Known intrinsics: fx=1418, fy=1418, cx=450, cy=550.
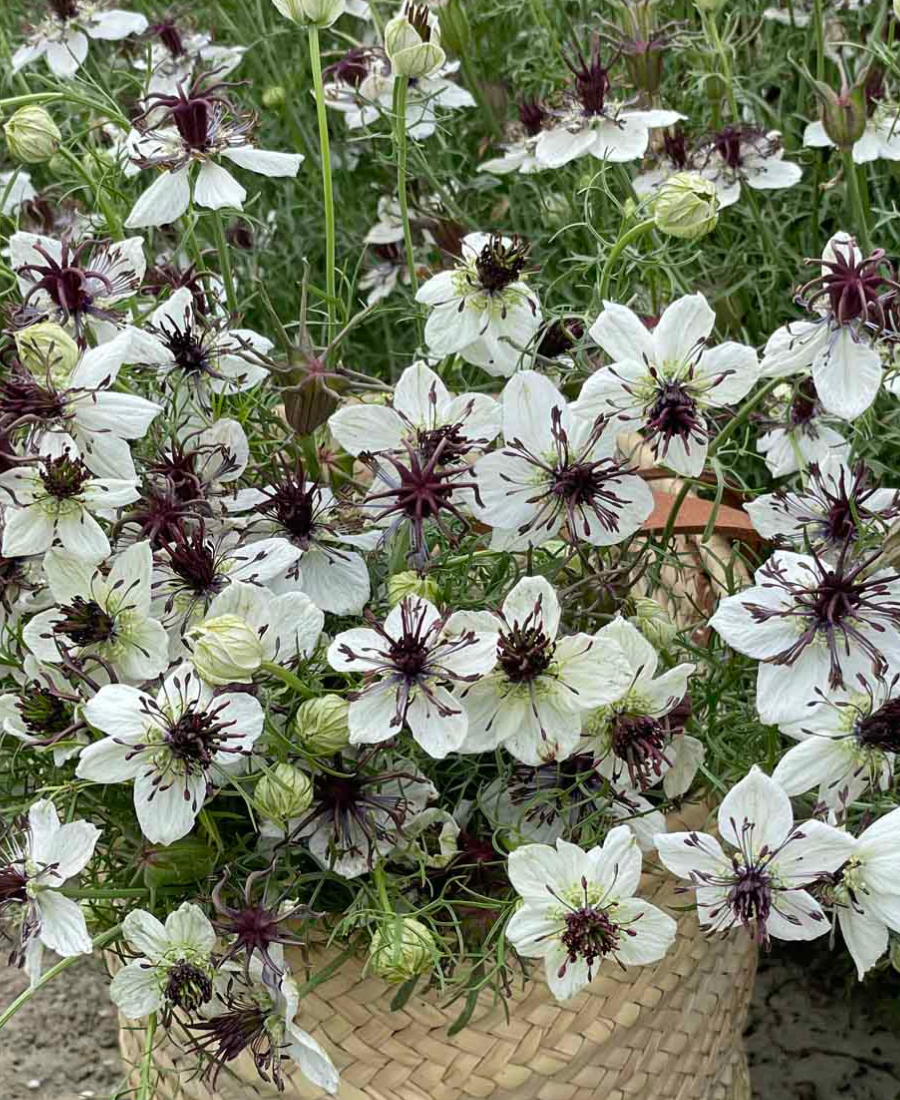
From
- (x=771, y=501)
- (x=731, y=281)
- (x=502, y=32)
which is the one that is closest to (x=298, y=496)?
(x=771, y=501)

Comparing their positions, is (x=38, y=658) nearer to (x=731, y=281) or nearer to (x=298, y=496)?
(x=298, y=496)

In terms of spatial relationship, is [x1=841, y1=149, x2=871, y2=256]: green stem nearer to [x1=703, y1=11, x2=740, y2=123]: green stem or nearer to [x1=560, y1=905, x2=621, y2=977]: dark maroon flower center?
[x1=703, y1=11, x2=740, y2=123]: green stem

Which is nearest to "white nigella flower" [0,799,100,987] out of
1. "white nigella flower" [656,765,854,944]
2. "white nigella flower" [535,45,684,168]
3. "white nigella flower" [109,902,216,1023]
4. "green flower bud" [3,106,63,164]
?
"white nigella flower" [109,902,216,1023]

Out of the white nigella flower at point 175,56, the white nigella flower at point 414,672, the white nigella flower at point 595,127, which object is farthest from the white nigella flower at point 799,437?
the white nigella flower at point 175,56

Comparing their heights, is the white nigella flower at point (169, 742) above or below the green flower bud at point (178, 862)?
above

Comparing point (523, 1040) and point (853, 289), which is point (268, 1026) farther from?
point (853, 289)

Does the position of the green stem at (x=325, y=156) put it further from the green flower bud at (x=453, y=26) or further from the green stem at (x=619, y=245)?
the green flower bud at (x=453, y=26)

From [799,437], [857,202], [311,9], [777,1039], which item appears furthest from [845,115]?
[777,1039]
